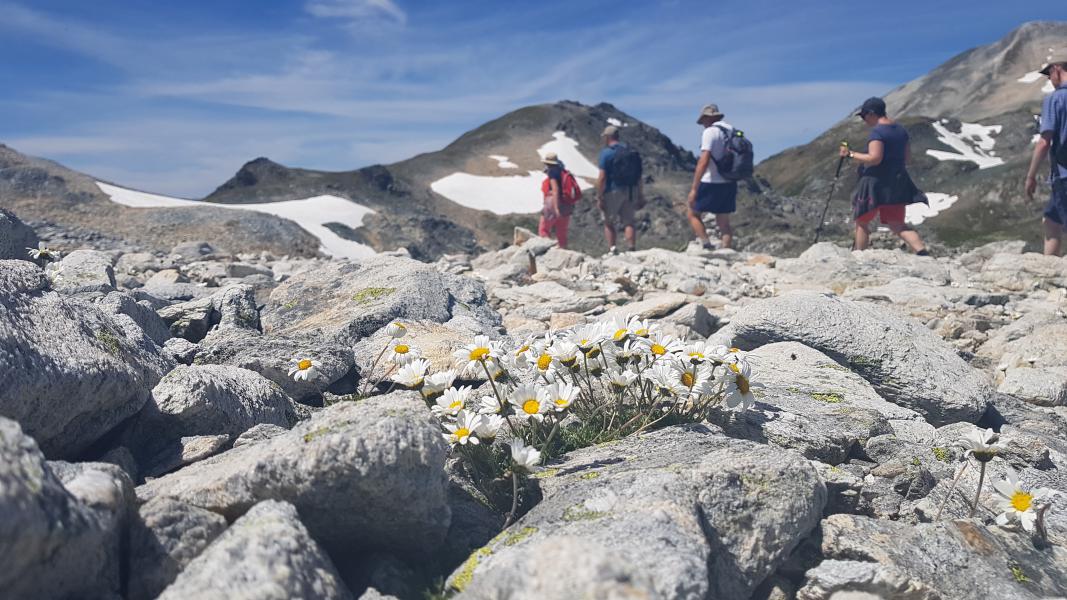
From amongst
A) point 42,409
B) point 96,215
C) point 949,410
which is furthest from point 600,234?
point 42,409

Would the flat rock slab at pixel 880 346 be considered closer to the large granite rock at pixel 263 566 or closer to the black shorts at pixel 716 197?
the large granite rock at pixel 263 566

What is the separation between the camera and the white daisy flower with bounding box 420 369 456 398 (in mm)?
3762

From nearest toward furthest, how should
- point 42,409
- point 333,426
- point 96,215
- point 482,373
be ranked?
point 333,426 → point 42,409 → point 482,373 → point 96,215

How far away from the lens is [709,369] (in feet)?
13.3

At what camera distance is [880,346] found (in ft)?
19.1

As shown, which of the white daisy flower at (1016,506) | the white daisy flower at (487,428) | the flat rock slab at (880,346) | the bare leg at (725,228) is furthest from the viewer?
the bare leg at (725,228)

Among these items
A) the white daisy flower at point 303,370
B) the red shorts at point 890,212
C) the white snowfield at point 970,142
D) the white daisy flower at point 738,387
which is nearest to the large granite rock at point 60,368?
the white daisy flower at point 303,370

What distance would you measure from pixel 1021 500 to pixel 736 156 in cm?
1053

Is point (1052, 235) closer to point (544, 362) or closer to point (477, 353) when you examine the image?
point (544, 362)

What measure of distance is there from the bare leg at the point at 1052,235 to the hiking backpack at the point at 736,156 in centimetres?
463

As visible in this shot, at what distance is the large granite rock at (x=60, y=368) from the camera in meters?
3.05

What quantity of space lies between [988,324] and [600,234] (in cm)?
3366

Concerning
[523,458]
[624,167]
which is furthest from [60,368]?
[624,167]

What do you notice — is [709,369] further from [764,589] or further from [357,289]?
[357,289]
